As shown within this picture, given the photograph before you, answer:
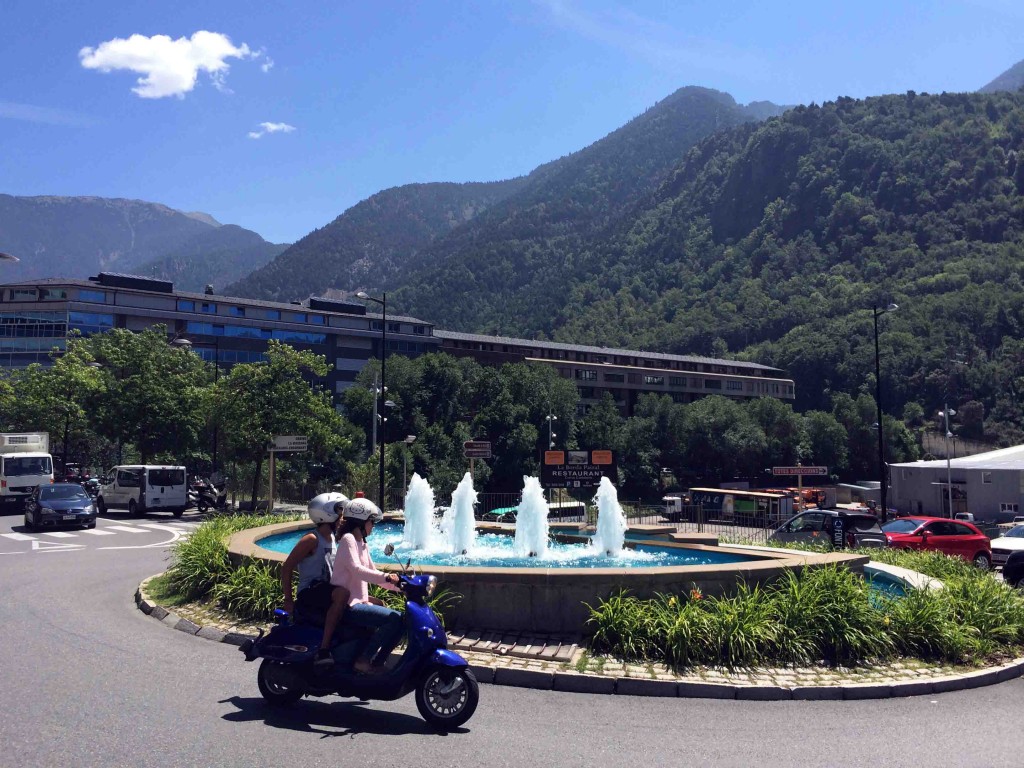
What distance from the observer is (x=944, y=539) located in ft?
70.0

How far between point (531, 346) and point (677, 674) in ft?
322

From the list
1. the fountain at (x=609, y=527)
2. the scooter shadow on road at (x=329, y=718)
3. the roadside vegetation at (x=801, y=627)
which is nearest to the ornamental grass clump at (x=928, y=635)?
the roadside vegetation at (x=801, y=627)

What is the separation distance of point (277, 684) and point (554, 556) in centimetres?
1186

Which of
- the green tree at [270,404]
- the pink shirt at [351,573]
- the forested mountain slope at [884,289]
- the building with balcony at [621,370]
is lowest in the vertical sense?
the pink shirt at [351,573]

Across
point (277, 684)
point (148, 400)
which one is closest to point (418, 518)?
point (277, 684)

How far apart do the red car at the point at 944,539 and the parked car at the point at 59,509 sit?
2281 cm

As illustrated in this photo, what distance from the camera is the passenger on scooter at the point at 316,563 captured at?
293 inches

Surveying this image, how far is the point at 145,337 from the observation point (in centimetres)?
4466

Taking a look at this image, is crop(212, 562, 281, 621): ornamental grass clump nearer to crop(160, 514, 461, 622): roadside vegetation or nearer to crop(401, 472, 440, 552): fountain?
crop(160, 514, 461, 622): roadside vegetation

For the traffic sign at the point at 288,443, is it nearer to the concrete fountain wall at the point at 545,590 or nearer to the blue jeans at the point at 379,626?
the concrete fountain wall at the point at 545,590

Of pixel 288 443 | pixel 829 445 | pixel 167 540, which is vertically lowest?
pixel 167 540

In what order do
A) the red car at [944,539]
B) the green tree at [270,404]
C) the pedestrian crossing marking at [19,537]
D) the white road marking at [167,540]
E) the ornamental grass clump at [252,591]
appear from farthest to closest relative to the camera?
the green tree at [270,404], the pedestrian crossing marking at [19,537], the red car at [944,539], the white road marking at [167,540], the ornamental grass clump at [252,591]

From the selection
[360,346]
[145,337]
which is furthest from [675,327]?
[145,337]

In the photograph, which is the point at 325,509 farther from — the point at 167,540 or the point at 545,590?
the point at 167,540
